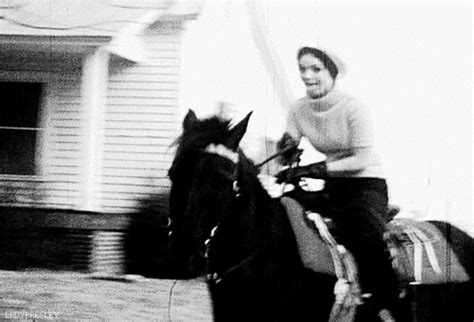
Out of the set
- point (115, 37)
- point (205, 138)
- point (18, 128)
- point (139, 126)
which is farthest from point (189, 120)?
point (18, 128)

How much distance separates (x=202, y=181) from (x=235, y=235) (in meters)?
0.27

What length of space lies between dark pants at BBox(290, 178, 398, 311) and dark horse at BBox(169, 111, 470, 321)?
0.18 meters

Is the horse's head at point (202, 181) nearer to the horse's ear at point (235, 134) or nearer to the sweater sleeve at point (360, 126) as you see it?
the horse's ear at point (235, 134)

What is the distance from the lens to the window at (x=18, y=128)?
410 centimetres

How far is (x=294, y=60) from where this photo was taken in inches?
151

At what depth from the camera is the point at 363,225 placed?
12.7 ft

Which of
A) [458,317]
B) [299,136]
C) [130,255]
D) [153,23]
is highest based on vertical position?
[153,23]

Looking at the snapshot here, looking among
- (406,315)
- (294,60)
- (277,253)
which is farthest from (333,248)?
(294,60)

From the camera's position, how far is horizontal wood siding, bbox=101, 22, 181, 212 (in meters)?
3.94

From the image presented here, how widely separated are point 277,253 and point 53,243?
1.04m

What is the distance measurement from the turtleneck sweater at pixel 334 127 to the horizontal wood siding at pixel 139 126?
0.56 m

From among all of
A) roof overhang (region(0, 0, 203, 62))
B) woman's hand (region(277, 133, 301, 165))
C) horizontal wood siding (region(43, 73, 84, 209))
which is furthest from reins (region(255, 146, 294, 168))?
horizontal wood siding (region(43, 73, 84, 209))

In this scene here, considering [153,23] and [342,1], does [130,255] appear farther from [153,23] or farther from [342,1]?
[342,1]

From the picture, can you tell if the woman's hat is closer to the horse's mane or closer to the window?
the horse's mane
